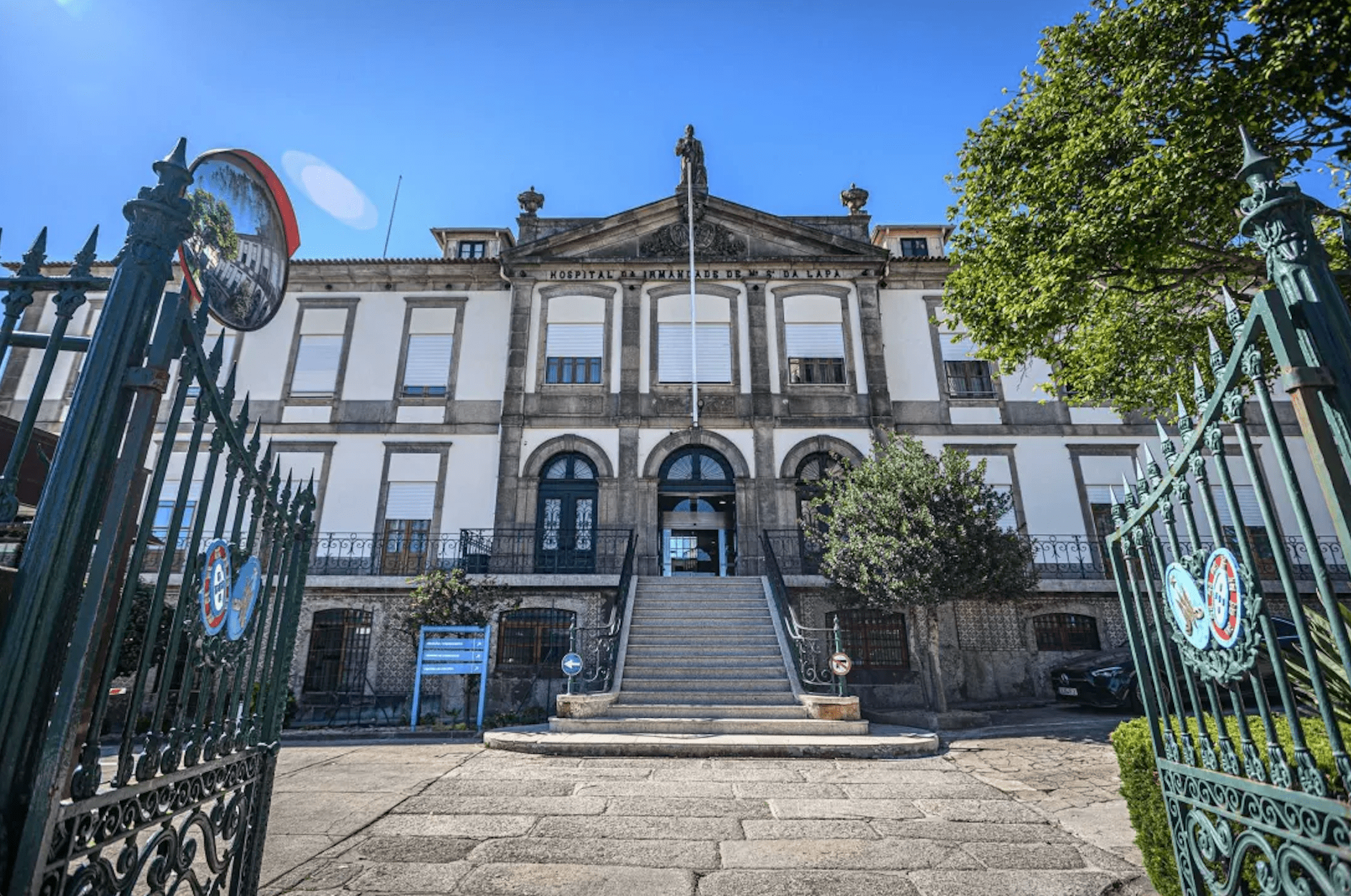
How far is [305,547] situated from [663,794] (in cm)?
363

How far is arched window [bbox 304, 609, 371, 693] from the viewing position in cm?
1335

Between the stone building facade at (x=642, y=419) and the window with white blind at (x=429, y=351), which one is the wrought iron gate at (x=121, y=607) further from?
the window with white blind at (x=429, y=351)

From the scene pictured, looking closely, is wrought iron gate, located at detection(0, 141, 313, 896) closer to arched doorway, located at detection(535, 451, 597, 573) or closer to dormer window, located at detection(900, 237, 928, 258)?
arched doorway, located at detection(535, 451, 597, 573)

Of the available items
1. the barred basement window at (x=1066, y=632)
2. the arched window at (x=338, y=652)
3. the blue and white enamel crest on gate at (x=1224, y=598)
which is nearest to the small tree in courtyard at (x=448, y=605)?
the arched window at (x=338, y=652)

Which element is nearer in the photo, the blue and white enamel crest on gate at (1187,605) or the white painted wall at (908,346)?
the blue and white enamel crest on gate at (1187,605)

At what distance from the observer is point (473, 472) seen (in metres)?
16.4

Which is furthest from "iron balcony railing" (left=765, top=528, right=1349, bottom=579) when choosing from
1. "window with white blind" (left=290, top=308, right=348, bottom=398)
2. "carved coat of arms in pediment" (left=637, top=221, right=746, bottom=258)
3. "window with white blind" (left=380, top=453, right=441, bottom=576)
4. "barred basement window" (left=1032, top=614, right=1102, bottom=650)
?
"window with white blind" (left=290, top=308, right=348, bottom=398)

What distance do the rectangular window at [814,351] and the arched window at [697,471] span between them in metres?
2.82

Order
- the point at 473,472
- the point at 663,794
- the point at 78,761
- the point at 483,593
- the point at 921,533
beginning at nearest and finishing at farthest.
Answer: the point at 78,761 → the point at 663,794 → the point at 921,533 → the point at 483,593 → the point at 473,472

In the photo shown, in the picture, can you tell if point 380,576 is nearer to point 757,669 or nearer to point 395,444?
point 395,444

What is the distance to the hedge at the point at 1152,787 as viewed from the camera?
3229mm

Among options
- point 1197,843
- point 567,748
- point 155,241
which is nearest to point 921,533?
point 567,748

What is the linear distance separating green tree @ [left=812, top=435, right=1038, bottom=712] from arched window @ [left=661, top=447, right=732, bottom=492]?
13.8 feet

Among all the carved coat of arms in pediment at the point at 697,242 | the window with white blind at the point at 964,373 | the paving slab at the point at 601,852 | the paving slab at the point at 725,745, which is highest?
the carved coat of arms in pediment at the point at 697,242
